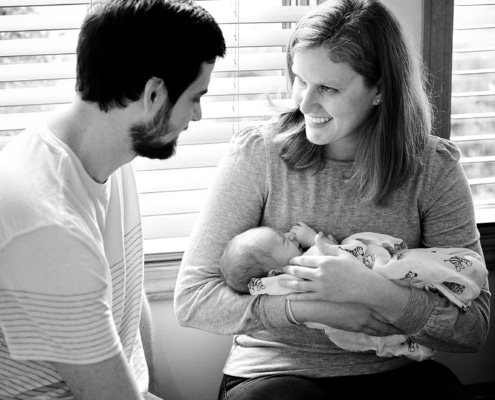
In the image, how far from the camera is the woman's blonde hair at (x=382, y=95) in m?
1.79

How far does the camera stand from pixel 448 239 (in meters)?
1.90

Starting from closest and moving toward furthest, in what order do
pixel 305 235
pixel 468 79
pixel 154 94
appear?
pixel 154 94 → pixel 305 235 → pixel 468 79

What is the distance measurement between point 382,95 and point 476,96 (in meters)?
0.68

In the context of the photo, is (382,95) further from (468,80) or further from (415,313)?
(468,80)

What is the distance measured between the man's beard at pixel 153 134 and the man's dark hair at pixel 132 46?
0.05 m

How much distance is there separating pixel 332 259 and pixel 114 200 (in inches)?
20.6

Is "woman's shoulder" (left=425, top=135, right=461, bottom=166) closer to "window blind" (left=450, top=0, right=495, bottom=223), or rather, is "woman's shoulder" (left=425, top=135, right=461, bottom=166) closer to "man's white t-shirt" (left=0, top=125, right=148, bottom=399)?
"window blind" (left=450, top=0, right=495, bottom=223)

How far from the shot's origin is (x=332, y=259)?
1721 mm

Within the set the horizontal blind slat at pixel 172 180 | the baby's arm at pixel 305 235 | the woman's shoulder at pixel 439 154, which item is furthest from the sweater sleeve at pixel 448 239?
the horizontal blind slat at pixel 172 180

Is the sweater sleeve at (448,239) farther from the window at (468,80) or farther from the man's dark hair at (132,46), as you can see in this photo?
the man's dark hair at (132,46)

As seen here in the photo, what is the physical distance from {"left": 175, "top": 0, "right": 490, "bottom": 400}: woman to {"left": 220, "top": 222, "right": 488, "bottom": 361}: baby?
3cm

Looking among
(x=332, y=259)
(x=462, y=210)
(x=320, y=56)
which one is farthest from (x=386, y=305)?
(x=320, y=56)

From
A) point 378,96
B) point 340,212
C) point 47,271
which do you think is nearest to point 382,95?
point 378,96

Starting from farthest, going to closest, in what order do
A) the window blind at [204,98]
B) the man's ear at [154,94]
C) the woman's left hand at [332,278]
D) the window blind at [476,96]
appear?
the window blind at [476,96]
the window blind at [204,98]
the woman's left hand at [332,278]
the man's ear at [154,94]
